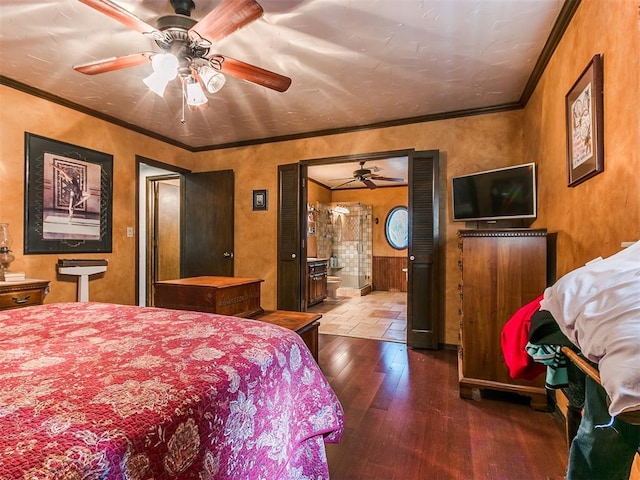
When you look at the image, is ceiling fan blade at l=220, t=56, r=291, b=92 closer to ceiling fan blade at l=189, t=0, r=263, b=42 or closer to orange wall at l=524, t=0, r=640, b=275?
ceiling fan blade at l=189, t=0, r=263, b=42

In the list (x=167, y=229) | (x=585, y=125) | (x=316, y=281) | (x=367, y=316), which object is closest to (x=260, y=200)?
(x=167, y=229)

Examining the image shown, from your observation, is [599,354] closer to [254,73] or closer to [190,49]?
[254,73]

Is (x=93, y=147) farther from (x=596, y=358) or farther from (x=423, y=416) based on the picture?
(x=596, y=358)

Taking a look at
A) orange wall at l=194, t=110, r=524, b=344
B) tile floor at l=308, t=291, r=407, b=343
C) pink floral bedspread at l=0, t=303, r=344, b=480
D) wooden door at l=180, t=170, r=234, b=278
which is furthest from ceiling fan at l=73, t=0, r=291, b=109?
tile floor at l=308, t=291, r=407, b=343

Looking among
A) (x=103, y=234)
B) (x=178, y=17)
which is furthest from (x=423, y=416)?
(x=103, y=234)

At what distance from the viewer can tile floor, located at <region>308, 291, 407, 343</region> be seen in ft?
13.1

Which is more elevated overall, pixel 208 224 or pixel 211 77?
pixel 211 77

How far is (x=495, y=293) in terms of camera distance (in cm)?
231

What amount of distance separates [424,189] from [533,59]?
1.40 meters

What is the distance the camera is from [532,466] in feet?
5.20

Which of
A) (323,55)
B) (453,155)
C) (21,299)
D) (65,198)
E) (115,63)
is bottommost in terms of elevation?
(21,299)

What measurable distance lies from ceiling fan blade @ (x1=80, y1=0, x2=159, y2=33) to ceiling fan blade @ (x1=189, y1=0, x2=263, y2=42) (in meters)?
0.28

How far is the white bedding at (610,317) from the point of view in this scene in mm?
575

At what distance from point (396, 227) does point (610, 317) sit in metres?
7.03
